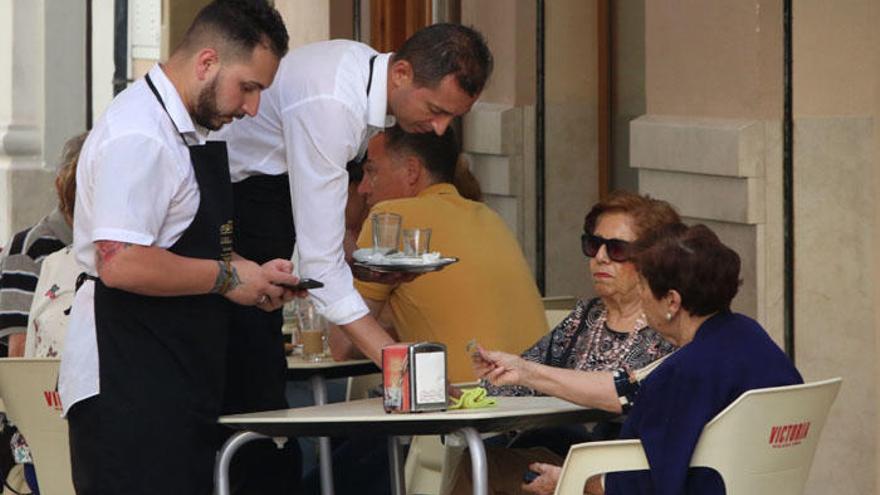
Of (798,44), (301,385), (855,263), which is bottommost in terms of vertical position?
(301,385)

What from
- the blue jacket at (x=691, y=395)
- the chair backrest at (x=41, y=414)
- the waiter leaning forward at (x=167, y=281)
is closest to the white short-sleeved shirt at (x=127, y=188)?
the waiter leaning forward at (x=167, y=281)

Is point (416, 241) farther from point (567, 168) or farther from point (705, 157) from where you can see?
point (567, 168)

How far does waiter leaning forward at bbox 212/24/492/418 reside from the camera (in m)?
4.48

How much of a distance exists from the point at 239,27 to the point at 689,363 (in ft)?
4.01

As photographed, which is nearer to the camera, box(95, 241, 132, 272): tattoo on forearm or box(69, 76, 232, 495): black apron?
box(95, 241, 132, 272): tattoo on forearm

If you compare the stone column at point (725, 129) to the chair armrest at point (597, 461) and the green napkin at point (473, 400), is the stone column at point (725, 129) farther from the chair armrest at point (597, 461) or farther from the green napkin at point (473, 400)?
the chair armrest at point (597, 461)

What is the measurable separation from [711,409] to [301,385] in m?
2.73

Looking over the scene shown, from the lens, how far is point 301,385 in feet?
21.4

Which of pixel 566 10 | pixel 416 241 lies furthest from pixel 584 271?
pixel 416 241

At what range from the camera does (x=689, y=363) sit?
4047mm

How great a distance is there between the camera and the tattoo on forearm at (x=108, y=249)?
4020 millimetres

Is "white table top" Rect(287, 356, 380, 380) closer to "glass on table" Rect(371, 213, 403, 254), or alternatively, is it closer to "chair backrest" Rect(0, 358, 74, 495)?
"glass on table" Rect(371, 213, 403, 254)

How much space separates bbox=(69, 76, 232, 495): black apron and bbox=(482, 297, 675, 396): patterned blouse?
93cm

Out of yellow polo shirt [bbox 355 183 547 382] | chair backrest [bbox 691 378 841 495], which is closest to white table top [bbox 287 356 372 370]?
yellow polo shirt [bbox 355 183 547 382]
